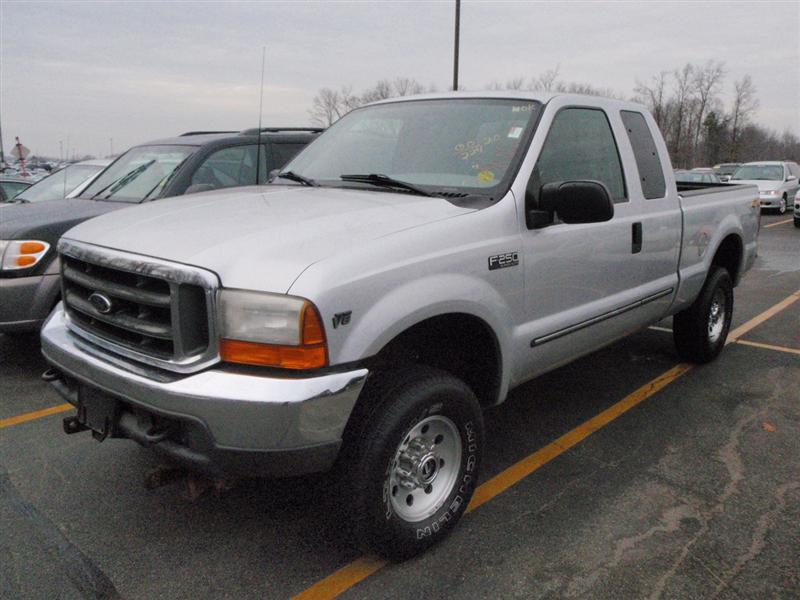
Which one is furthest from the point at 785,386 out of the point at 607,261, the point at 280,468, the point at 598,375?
the point at 280,468

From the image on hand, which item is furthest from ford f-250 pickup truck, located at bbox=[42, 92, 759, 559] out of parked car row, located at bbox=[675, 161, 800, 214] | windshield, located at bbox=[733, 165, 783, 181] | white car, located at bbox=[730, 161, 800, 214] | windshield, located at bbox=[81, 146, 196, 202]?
windshield, located at bbox=[733, 165, 783, 181]

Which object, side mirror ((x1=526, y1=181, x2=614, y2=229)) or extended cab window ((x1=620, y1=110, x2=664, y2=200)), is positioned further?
extended cab window ((x1=620, y1=110, x2=664, y2=200))

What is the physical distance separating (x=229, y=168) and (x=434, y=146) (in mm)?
3224

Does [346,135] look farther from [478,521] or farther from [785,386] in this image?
[785,386]

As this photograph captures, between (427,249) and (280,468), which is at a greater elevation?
(427,249)

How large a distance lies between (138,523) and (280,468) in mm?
1145

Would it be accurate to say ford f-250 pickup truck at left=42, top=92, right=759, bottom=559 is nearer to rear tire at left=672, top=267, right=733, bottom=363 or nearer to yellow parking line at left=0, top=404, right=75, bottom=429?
rear tire at left=672, top=267, right=733, bottom=363

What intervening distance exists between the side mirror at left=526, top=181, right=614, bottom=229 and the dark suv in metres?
2.34

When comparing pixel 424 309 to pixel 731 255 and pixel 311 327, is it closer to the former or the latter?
pixel 311 327

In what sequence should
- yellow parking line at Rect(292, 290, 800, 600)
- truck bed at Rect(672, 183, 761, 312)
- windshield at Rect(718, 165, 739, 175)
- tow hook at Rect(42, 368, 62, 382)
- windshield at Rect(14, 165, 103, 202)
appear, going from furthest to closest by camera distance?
windshield at Rect(718, 165, 739, 175) → windshield at Rect(14, 165, 103, 202) → truck bed at Rect(672, 183, 761, 312) → tow hook at Rect(42, 368, 62, 382) → yellow parking line at Rect(292, 290, 800, 600)

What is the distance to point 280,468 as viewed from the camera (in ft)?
7.70

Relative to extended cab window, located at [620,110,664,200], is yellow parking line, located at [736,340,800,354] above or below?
below

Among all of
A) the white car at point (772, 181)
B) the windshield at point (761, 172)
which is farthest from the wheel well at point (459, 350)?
the windshield at point (761, 172)

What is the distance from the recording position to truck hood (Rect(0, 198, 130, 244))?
4.89m
